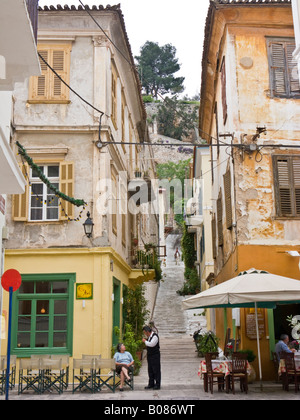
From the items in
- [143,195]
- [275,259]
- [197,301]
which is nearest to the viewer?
[197,301]

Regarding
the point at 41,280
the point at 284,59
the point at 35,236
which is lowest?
the point at 41,280

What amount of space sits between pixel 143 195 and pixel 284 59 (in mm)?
8415

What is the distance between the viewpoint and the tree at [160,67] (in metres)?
107

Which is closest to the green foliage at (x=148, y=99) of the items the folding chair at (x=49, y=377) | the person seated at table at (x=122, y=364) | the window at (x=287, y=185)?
the window at (x=287, y=185)

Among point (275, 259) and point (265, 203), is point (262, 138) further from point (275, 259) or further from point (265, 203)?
point (275, 259)

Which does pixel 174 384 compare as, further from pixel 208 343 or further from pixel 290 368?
pixel 208 343

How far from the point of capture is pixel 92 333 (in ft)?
48.7

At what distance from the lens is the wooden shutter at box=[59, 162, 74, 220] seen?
15.7 meters

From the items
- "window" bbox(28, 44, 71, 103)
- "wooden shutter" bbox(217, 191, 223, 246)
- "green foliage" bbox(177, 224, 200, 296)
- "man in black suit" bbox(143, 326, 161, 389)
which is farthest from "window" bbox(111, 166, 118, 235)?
"green foliage" bbox(177, 224, 200, 296)

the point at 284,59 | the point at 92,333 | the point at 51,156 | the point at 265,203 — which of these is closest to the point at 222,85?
the point at 284,59

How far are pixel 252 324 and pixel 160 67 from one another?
98938 mm

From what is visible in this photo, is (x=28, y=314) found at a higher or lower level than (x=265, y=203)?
lower

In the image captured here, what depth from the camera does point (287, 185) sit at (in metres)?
15.0

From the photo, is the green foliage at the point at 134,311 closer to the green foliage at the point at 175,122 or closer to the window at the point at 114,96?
the window at the point at 114,96
